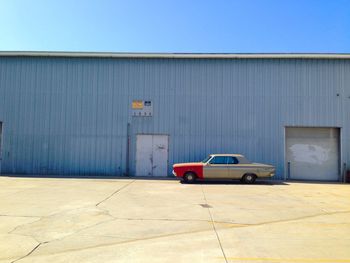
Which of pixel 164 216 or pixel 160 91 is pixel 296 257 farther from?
pixel 160 91

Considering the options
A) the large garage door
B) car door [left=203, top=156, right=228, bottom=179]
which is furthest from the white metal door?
the large garage door

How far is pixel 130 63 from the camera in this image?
19109mm

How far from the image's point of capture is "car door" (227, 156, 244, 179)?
1523cm

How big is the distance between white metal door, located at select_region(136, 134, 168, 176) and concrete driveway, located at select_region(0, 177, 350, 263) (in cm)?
787

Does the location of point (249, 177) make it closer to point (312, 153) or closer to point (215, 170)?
point (215, 170)

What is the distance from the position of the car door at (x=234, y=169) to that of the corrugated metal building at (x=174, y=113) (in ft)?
9.86

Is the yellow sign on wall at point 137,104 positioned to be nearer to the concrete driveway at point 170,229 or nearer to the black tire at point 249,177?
the black tire at point 249,177

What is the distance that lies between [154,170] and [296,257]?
1415 centimetres

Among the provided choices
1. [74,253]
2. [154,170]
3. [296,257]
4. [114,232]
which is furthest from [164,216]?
[154,170]

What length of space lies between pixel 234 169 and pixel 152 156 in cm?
581

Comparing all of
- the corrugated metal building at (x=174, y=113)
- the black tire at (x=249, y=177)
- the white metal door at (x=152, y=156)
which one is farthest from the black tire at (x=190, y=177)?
the white metal door at (x=152, y=156)

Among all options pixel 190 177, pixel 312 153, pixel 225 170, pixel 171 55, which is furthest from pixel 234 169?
pixel 171 55

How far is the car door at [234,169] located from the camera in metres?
15.2

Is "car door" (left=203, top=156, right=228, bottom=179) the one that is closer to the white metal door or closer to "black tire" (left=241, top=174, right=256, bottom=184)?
A: "black tire" (left=241, top=174, right=256, bottom=184)
